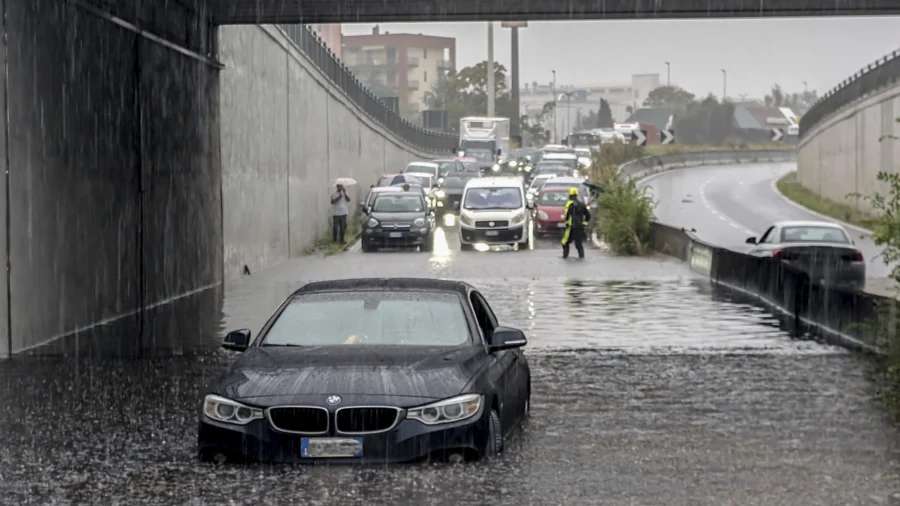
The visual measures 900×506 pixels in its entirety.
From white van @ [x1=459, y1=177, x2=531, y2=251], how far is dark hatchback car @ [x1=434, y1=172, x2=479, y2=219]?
383 inches

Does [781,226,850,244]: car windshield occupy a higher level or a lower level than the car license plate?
higher

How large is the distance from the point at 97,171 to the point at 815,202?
50.8 metres

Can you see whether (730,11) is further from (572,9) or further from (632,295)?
(632,295)

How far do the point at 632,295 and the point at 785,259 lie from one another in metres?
2.65

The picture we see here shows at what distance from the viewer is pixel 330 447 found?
29.9 feet

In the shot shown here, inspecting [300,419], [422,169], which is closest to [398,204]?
[422,169]

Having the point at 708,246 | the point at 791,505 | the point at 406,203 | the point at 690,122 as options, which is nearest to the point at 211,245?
the point at 708,246

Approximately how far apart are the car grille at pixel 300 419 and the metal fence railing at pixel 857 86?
43881 millimetres

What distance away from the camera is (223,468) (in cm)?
962

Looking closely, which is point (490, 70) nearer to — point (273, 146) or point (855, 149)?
point (855, 149)

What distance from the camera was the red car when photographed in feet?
144

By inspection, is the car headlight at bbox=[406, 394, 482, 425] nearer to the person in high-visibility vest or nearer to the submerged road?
the submerged road

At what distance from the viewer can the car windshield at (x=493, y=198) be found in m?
41.5

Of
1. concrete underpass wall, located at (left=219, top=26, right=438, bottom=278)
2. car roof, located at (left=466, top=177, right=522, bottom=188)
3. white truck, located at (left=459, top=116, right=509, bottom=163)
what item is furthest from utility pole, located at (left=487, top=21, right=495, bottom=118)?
car roof, located at (left=466, top=177, right=522, bottom=188)
